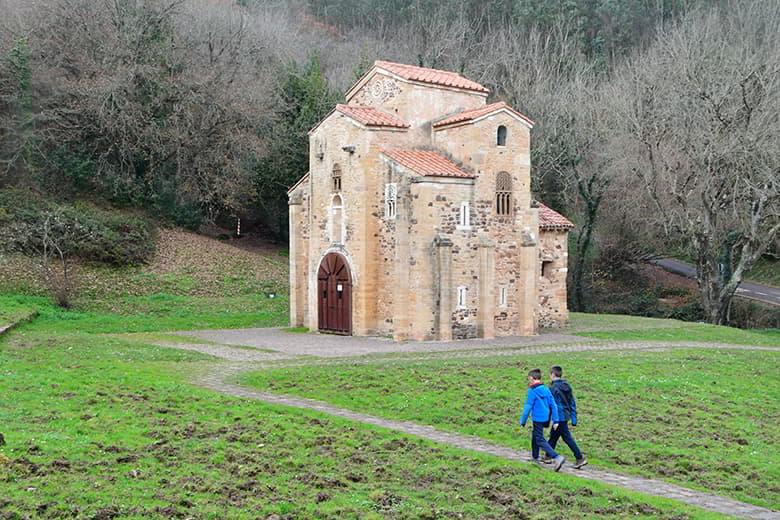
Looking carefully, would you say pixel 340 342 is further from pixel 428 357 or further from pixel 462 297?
pixel 428 357

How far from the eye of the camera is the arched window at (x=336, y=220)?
3177 cm

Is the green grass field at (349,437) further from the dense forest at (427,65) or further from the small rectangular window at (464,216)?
the dense forest at (427,65)

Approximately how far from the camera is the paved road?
4956 cm

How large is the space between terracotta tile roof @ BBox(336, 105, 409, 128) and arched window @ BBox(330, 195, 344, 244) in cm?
310

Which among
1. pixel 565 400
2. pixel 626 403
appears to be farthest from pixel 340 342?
pixel 565 400

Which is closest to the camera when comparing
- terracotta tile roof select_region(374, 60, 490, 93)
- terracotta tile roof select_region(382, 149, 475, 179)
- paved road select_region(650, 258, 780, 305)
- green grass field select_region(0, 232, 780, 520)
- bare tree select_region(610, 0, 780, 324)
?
green grass field select_region(0, 232, 780, 520)

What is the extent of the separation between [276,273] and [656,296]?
76.9ft

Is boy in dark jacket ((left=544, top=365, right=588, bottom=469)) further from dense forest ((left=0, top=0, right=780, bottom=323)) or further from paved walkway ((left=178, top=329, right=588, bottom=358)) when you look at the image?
dense forest ((left=0, top=0, right=780, bottom=323))

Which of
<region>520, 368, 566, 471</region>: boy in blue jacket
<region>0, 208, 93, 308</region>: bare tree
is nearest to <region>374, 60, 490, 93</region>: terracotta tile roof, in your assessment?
<region>0, 208, 93, 308</region>: bare tree

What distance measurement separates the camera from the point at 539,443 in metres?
12.9

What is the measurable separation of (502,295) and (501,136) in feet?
19.0

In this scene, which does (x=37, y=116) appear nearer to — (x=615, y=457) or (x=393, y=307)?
(x=393, y=307)

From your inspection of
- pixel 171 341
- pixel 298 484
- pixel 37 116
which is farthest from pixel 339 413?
pixel 37 116

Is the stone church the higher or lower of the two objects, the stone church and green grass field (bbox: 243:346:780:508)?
the higher
